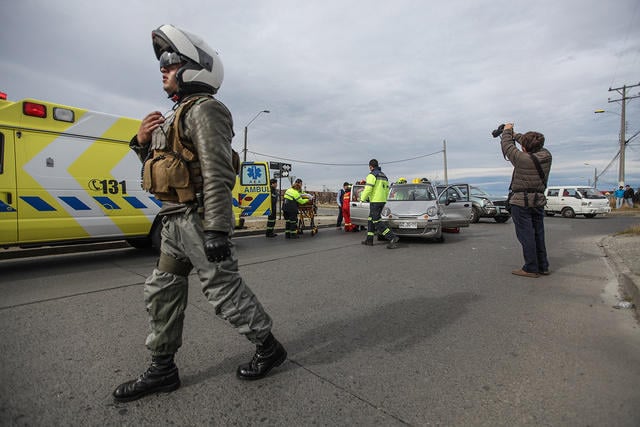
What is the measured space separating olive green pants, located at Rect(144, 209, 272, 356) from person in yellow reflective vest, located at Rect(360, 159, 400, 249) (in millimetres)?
5923

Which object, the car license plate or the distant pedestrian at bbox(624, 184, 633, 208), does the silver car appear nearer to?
the car license plate

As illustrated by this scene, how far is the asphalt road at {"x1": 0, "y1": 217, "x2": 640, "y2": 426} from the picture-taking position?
1.87m

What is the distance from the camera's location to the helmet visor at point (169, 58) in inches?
79.2

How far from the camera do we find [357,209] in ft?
36.0

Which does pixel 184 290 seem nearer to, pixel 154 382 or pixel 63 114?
pixel 154 382

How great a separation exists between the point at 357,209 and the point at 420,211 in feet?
9.22

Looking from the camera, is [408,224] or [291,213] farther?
[291,213]

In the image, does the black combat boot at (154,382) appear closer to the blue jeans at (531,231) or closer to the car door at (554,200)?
the blue jeans at (531,231)

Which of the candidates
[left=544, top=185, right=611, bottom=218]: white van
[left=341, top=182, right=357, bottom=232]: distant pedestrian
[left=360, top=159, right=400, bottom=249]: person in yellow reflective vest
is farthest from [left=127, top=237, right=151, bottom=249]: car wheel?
[left=544, top=185, right=611, bottom=218]: white van

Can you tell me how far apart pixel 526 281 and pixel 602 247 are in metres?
5.08

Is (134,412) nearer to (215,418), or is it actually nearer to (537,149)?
(215,418)

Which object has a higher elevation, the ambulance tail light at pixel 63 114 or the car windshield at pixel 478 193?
the ambulance tail light at pixel 63 114

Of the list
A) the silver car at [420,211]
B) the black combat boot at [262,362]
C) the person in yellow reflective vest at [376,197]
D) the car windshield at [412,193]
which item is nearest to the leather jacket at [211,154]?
the black combat boot at [262,362]

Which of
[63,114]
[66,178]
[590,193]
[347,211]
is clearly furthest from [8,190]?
[590,193]
